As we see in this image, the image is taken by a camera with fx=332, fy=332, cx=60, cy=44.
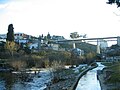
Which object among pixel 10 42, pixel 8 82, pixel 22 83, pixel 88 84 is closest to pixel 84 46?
pixel 10 42

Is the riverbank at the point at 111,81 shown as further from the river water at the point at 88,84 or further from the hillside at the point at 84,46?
the hillside at the point at 84,46

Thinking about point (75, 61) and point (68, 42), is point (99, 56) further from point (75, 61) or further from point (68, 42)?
point (68, 42)

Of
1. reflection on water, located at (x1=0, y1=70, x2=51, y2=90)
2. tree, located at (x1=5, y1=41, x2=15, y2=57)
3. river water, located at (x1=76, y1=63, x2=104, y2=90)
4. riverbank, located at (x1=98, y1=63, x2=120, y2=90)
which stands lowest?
reflection on water, located at (x1=0, y1=70, x2=51, y2=90)

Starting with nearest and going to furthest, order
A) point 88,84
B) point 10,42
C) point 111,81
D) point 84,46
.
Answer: point 111,81 < point 88,84 < point 10,42 < point 84,46

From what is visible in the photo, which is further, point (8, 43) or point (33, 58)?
point (8, 43)

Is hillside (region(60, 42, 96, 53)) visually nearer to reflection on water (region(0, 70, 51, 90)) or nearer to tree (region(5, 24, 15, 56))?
tree (region(5, 24, 15, 56))

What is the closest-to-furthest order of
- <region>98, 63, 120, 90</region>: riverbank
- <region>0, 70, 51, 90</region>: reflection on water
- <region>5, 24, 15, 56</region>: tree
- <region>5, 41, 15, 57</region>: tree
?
<region>98, 63, 120, 90</region>: riverbank, <region>0, 70, 51, 90</region>: reflection on water, <region>5, 41, 15, 57</region>: tree, <region>5, 24, 15, 56</region>: tree

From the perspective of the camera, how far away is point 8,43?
10569cm

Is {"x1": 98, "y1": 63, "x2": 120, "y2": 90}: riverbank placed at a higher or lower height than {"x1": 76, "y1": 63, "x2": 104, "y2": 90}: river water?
higher

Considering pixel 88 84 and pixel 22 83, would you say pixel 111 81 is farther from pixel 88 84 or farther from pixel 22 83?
pixel 22 83

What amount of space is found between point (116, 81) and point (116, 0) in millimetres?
11645

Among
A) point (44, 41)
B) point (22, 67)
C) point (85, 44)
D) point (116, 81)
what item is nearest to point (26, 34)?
point (44, 41)

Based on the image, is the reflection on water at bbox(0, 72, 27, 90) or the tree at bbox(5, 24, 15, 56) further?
the tree at bbox(5, 24, 15, 56)

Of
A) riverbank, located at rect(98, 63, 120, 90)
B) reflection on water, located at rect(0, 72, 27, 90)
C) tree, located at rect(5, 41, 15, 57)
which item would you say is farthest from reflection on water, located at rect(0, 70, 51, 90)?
tree, located at rect(5, 41, 15, 57)
